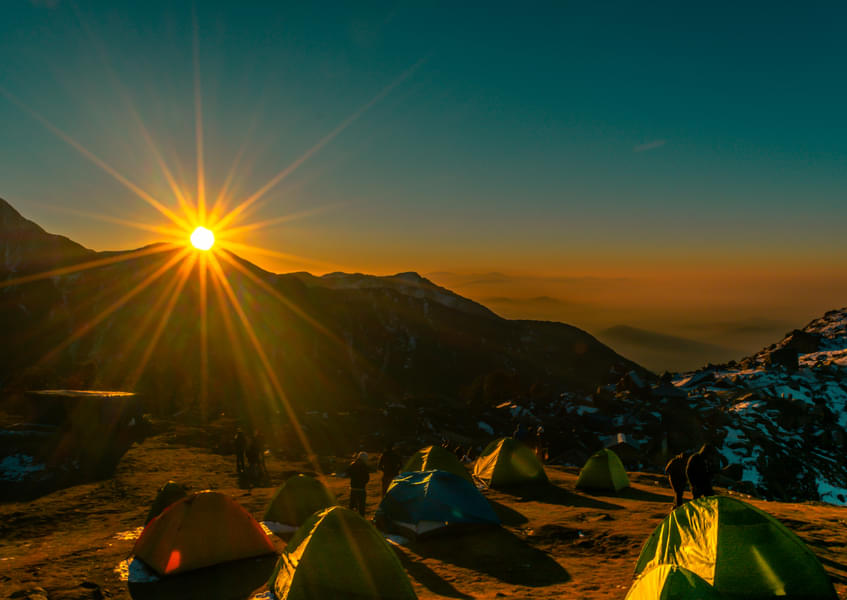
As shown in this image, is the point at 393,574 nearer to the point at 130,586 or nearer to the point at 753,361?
the point at 130,586

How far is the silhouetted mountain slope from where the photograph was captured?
172 feet

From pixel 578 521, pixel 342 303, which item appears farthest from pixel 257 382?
pixel 578 521

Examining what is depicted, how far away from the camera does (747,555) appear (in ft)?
22.9

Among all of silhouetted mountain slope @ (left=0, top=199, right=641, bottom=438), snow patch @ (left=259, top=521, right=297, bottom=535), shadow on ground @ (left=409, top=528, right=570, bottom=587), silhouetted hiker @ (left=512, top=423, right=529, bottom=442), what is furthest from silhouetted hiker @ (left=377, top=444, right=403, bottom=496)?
silhouetted mountain slope @ (left=0, top=199, right=641, bottom=438)

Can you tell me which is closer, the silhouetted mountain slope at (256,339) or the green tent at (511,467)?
the green tent at (511,467)

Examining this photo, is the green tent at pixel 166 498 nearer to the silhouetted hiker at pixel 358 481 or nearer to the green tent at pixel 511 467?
the silhouetted hiker at pixel 358 481

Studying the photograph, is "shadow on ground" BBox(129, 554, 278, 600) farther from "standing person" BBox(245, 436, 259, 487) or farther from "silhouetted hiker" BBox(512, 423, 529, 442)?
"silhouetted hiker" BBox(512, 423, 529, 442)

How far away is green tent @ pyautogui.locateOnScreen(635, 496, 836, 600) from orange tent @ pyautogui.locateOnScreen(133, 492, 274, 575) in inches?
332

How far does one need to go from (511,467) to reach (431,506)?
24.6ft

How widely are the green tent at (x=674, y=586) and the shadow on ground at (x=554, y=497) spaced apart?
34.7ft

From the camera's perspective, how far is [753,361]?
44.8 meters

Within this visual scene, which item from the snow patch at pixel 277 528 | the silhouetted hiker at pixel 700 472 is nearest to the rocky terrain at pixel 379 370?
the snow patch at pixel 277 528

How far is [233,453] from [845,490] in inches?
1231

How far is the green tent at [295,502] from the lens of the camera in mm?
13789
